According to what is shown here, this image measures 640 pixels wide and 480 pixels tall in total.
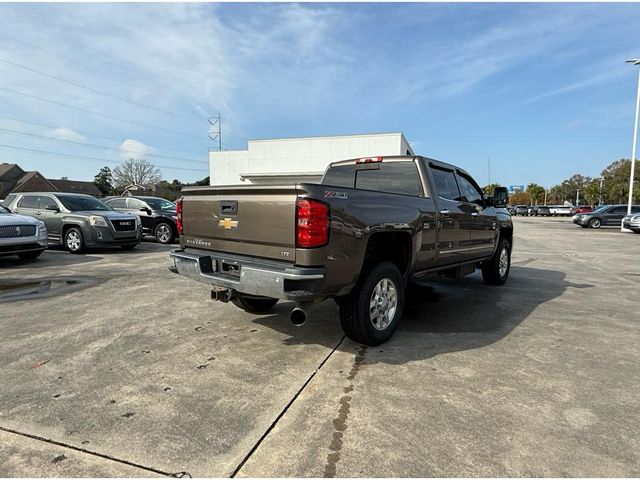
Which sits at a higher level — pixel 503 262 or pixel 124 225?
pixel 124 225

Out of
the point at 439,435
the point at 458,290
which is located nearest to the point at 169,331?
the point at 439,435

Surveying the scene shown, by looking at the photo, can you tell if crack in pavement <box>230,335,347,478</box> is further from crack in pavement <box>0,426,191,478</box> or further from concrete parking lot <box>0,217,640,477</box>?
crack in pavement <box>0,426,191,478</box>

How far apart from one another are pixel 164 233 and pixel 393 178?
1029 centimetres

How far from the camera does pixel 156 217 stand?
1353 cm

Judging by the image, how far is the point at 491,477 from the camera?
2.20 metres

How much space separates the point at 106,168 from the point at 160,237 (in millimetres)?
101316

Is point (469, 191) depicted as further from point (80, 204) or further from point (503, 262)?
point (80, 204)

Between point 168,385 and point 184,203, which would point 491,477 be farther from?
point 184,203

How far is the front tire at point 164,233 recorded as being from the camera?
13445 millimetres

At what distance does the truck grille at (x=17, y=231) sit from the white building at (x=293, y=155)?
99.5 ft

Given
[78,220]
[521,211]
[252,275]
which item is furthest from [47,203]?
[521,211]

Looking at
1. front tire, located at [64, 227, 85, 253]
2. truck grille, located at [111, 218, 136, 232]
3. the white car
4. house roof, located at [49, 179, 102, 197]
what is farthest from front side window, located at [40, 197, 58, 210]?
house roof, located at [49, 179, 102, 197]

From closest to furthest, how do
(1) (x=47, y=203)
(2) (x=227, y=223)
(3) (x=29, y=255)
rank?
(2) (x=227, y=223) < (3) (x=29, y=255) < (1) (x=47, y=203)

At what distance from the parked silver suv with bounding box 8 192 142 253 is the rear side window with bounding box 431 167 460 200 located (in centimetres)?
867
